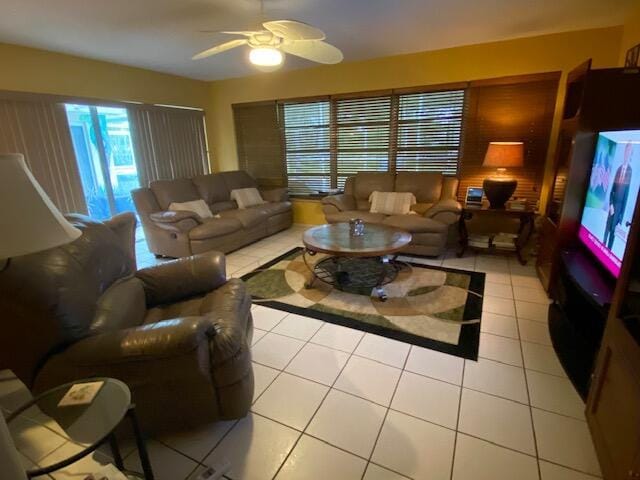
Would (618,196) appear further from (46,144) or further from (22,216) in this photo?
(46,144)

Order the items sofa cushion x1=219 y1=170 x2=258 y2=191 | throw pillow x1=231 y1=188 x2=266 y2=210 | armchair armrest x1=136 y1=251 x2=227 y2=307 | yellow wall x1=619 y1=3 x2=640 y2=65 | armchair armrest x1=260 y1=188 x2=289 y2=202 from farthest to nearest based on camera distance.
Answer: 1. armchair armrest x1=260 y1=188 x2=289 y2=202
2. sofa cushion x1=219 y1=170 x2=258 y2=191
3. throw pillow x1=231 y1=188 x2=266 y2=210
4. yellow wall x1=619 y1=3 x2=640 y2=65
5. armchair armrest x1=136 y1=251 x2=227 y2=307

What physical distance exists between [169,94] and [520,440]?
217 inches

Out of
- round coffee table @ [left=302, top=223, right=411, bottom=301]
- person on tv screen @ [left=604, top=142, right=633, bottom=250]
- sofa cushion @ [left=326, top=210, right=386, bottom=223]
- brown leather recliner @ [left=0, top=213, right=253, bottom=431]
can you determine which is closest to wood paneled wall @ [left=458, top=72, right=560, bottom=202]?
sofa cushion @ [left=326, top=210, right=386, bottom=223]

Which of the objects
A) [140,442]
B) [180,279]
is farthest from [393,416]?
[180,279]

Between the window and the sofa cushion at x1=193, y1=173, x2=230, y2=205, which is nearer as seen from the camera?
the window

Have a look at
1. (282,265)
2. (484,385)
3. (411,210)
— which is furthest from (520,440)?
(411,210)

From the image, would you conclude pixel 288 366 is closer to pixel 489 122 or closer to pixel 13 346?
pixel 13 346

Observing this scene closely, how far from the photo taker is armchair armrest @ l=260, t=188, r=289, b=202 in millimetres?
5125

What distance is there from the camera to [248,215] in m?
4.30

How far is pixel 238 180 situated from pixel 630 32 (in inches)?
190

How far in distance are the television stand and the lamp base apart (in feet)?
3.71

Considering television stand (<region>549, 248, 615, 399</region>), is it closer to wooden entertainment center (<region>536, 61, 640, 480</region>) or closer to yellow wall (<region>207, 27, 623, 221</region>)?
wooden entertainment center (<region>536, 61, 640, 480</region>)

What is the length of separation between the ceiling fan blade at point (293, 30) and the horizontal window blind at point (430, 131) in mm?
2434

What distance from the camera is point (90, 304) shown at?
1476 mm
